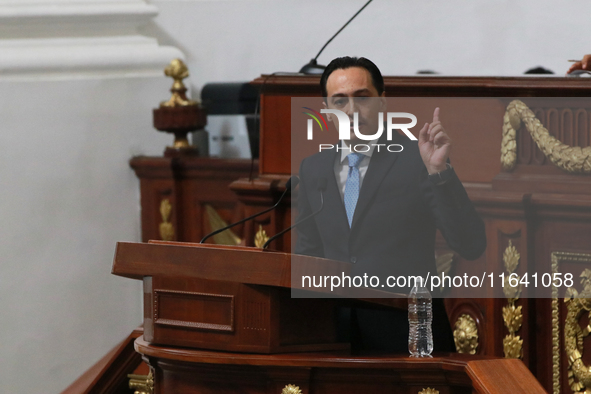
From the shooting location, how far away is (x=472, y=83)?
298 cm

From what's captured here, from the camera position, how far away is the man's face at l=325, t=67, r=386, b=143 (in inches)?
85.0

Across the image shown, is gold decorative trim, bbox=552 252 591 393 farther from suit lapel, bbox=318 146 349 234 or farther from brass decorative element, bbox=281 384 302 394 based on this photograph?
brass decorative element, bbox=281 384 302 394

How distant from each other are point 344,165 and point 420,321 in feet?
1.53

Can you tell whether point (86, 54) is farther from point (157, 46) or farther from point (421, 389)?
point (421, 389)

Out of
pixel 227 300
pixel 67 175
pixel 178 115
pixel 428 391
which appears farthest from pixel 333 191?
pixel 67 175

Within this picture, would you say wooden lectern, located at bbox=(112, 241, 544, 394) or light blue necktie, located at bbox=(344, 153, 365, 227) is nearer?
wooden lectern, located at bbox=(112, 241, 544, 394)

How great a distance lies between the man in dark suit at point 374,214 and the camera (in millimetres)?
2172

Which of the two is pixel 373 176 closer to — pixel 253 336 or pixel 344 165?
pixel 344 165

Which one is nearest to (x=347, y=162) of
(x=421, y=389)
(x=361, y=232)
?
(x=361, y=232)

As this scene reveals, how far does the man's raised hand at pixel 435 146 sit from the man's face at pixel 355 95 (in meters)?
0.20

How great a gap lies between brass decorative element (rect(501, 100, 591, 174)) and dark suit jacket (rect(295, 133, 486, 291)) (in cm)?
77

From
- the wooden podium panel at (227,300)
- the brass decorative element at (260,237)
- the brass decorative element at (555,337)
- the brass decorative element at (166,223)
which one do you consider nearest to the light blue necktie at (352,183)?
the wooden podium panel at (227,300)

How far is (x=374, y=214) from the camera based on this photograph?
2.24m

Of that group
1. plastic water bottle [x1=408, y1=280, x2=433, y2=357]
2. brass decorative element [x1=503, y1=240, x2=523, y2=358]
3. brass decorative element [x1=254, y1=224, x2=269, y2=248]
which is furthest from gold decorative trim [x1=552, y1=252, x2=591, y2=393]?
brass decorative element [x1=254, y1=224, x2=269, y2=248]
